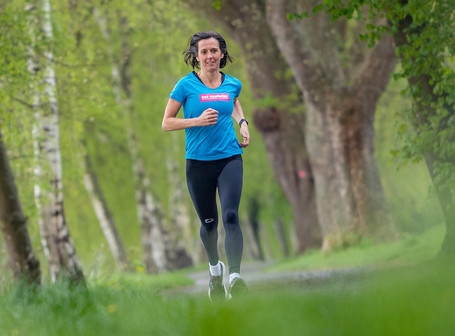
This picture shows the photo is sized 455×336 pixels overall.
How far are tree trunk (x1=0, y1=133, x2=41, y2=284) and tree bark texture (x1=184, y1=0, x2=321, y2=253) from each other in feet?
36.5

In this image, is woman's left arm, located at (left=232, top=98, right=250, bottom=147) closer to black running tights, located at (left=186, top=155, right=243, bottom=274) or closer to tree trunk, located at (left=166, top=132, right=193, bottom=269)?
black running tights, located at (left=186, top=155, right=243, bottom=274)

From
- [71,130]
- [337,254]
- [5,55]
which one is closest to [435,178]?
[5,55]

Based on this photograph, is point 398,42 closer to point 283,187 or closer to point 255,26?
point 255,26

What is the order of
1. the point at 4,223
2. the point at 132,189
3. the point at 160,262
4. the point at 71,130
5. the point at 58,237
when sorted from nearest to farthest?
the point at 4,223 → the point at 58,237 → the point at 71,130 → the point at 160,262 → the point at 132,189


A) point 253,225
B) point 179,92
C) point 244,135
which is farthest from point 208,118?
point 253,225

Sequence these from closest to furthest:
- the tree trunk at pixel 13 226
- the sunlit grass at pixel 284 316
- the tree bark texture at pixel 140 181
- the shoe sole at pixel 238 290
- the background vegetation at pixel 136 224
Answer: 1. the sunlit grass at pixel 284 316
2. the background vegetation at pixel 136 224
3. the shoe sole at pixel 238 290
4. the tree trunk at pixel 13 226
5. the tree bark texture at pixel 140 181

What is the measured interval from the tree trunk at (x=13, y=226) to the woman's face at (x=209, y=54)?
391 cm

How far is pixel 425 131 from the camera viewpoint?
8594mm

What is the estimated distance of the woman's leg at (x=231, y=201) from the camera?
6559 millimetres

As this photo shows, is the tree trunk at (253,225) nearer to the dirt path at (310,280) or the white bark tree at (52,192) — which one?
the white bark tree at (52,192)

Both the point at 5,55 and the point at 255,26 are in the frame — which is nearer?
the point at 5,55

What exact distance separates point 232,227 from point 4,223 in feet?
12.8

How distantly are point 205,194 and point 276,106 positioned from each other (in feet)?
44.1

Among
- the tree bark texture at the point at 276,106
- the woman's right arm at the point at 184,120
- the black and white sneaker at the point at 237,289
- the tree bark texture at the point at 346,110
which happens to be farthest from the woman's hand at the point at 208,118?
the tree bark texture at the point at 276,106
